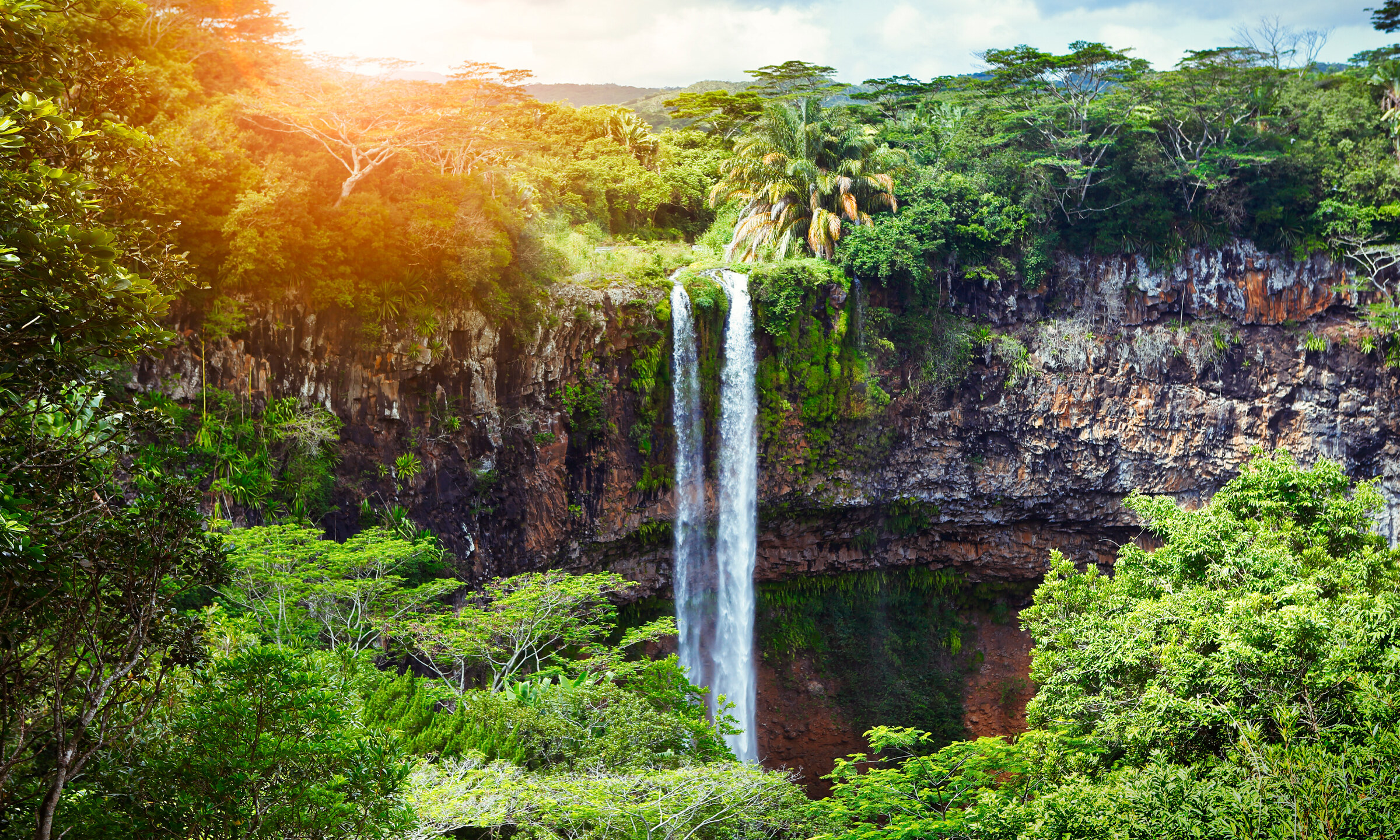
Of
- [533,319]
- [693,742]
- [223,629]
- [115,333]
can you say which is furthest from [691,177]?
[115,333]

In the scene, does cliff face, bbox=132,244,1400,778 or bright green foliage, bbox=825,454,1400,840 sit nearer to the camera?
bright green foliage, bbox=825,454,1400,840

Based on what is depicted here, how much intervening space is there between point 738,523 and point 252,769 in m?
16.1

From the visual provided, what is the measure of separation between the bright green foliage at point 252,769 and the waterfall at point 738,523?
15.0 m

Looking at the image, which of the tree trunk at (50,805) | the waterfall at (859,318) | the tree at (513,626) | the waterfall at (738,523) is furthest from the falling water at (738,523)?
the tree trunk at (50,805)

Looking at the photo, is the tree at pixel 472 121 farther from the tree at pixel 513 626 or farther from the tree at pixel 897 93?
the tree at pixel 897 93

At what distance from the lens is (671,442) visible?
20734 mm

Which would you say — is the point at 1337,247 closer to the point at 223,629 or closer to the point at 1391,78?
the point at 1391,78

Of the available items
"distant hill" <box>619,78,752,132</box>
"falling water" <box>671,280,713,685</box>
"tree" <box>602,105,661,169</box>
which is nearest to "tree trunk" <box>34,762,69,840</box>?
"falling water" <box>671,280,713,685</box>

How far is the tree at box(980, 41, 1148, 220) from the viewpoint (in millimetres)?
23500

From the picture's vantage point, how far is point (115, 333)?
529 centimetres

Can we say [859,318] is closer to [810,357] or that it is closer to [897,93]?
[810,357]

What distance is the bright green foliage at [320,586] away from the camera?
13812 millimetres

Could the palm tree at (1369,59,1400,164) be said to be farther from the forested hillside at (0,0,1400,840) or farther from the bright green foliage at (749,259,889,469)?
the bright green foliage at (749,259,889,469)

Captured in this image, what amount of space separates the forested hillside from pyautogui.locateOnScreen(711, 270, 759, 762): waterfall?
341mm
